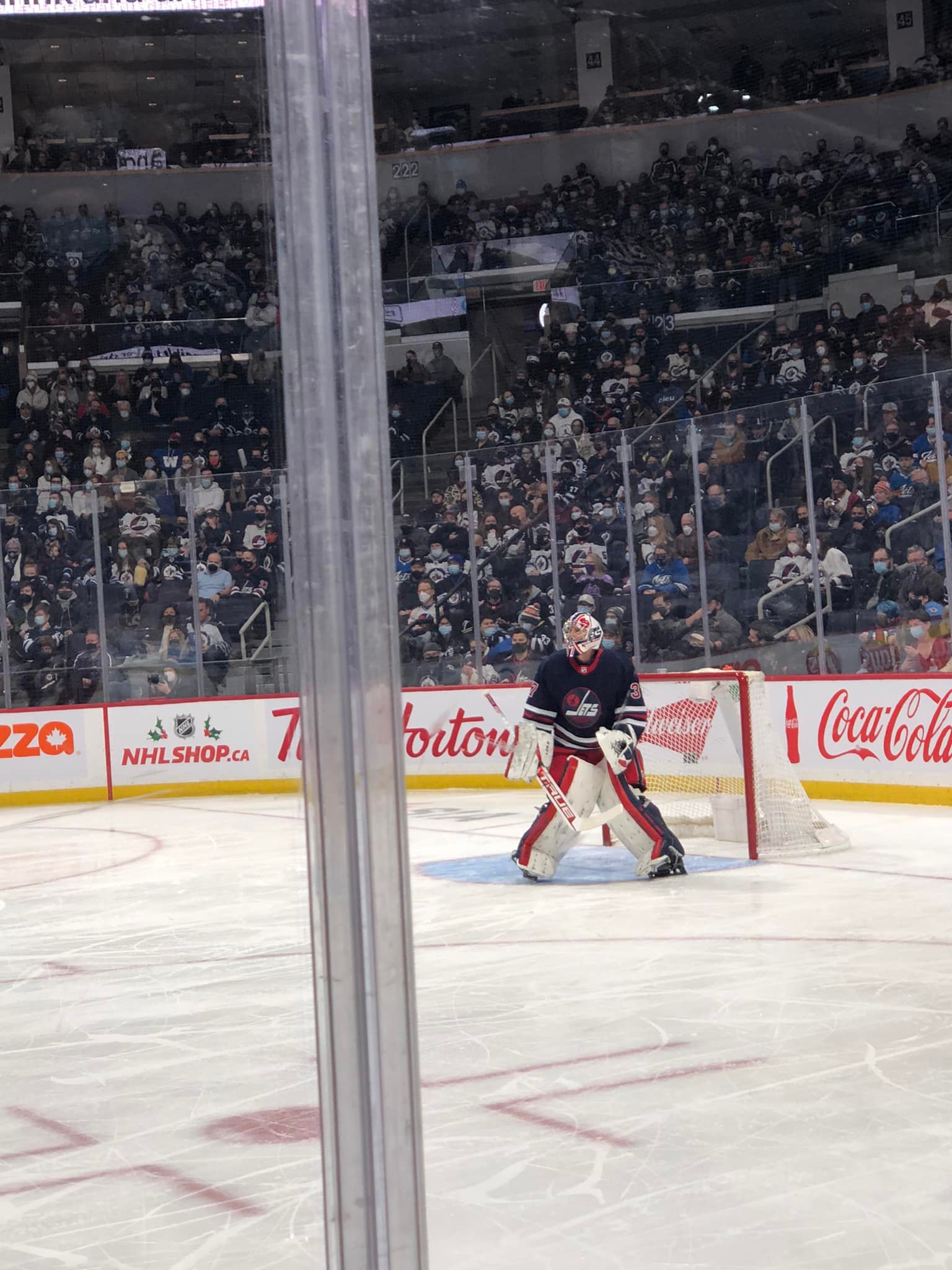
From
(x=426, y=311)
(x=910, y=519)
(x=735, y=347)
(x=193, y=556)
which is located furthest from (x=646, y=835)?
(x=426, y=311)

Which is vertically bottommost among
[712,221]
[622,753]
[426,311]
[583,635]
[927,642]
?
[622,753]

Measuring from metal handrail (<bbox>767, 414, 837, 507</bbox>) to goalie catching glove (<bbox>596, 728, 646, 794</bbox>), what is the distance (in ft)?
12.1

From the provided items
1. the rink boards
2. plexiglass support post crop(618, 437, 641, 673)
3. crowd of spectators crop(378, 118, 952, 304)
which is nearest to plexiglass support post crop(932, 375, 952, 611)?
plexiglass support post crop(618, 437, 641, 673)

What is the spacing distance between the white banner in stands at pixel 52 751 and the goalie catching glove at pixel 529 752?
242 inches

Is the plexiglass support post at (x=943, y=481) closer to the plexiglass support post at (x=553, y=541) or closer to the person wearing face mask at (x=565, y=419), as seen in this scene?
the plexiglass support post at (x=553, y=541)

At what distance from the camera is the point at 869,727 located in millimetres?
10023

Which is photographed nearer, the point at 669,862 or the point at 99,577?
the point at 669,862

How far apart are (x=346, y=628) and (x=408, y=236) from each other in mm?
18850

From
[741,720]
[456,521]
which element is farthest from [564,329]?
[741,720]

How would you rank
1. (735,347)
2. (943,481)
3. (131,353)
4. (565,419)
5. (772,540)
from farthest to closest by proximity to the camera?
(131,353) < (735,347) < (565,419) < (772,540) < (943,481)

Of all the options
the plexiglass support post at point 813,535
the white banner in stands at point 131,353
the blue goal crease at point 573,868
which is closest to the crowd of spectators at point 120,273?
the white banner in stands at point 131,353

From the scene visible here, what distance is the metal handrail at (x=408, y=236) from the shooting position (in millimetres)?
19062

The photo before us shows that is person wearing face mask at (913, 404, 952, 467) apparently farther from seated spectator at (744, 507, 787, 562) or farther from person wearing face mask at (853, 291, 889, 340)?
person wearing face mask at (853, 291, 889, 340)

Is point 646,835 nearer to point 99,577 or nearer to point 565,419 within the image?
point 99,577
